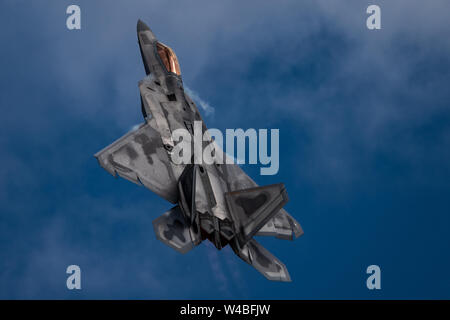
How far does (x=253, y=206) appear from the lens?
20.6 meters

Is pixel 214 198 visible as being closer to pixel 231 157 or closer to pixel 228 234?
pixel 228 234

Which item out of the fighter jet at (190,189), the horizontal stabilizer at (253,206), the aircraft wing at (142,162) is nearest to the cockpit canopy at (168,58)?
the fighter jet at (190,189)

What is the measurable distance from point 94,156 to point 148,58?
8313 mm

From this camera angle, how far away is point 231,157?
84.1 feet

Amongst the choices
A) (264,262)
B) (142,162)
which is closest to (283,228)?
(264,262)

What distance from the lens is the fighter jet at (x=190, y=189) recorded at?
20609 millimetres

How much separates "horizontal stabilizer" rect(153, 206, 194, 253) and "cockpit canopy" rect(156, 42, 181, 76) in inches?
359

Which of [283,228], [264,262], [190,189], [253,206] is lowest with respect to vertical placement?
[264,262]

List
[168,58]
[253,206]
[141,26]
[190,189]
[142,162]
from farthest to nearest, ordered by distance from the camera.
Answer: [141,26] → [168,58] → [142,162] → [190,189] → [253,206]

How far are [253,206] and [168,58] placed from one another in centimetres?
1093

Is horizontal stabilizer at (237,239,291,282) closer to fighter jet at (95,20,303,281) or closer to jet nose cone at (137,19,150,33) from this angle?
fighter jet at (95,20,303,281)

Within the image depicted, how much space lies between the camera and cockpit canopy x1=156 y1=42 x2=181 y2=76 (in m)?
27.2

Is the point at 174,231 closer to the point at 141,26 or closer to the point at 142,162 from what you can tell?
the point at 142,162

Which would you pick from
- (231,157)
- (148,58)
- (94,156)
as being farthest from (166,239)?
(148,58)
